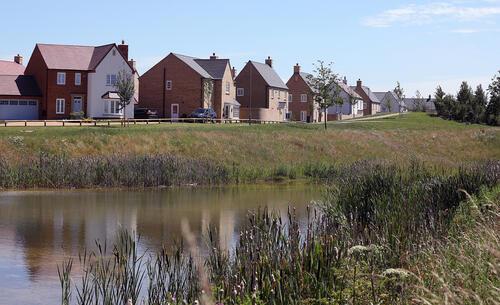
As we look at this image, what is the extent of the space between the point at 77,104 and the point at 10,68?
11216 millimetres

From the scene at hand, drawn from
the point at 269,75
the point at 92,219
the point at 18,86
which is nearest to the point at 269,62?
the point at 269,75

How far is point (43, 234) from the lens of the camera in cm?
2244

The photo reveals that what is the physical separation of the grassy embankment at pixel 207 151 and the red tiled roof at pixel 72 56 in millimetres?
19973

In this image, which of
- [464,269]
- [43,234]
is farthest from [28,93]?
[464,269]

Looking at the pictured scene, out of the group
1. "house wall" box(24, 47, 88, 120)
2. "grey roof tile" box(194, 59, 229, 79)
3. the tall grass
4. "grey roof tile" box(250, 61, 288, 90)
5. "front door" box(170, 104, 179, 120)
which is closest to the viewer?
the tall grass

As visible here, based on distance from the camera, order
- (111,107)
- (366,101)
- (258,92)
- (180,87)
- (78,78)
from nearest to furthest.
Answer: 1. (78,78)
2. (111,107)
3. (180,87)
4. (258,92)
5. (366,101)

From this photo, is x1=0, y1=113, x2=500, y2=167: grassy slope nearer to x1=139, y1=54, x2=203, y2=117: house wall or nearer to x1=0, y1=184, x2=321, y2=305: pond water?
x1=0, y1=184, x2=321, y2=305: pond water

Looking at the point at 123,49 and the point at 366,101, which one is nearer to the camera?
the point at 123,49

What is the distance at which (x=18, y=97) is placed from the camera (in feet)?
218

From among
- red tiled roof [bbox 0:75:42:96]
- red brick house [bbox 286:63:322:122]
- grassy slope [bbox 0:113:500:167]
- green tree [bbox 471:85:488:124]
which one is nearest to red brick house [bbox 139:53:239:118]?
red tiled roof [bbox 0:75:42:96]

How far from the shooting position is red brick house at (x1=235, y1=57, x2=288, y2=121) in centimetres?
9012

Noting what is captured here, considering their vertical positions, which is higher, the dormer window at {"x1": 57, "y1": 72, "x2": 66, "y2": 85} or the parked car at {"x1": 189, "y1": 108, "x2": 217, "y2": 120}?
the dormer window at {"x1": 57, "y1": 72, "x2": 66, "y2": 85}

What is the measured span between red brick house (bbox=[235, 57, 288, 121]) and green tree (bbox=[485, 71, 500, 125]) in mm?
25094

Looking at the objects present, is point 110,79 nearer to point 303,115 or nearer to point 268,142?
point 268,142
